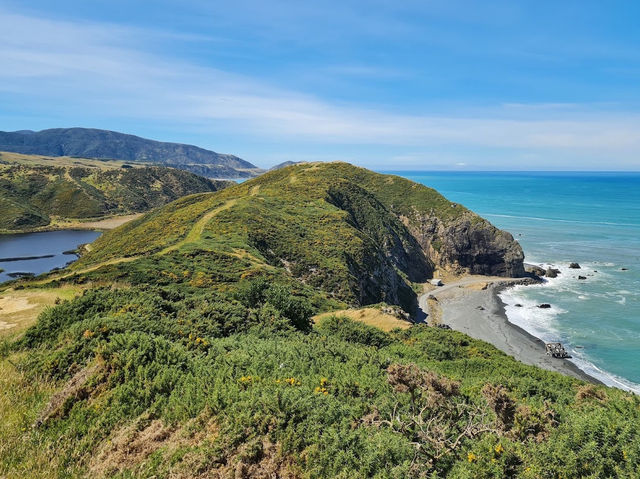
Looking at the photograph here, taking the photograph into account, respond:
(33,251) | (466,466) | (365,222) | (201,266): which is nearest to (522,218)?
(365,222)

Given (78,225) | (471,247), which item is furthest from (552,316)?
(78,225)

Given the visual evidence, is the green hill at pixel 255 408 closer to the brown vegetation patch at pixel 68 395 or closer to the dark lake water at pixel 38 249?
the brown vegetation patch at pixel 68 395

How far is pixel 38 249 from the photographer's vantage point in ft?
326

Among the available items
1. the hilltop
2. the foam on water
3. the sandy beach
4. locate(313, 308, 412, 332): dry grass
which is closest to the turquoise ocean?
the foam on water

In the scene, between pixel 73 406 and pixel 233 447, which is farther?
pixel 73 406

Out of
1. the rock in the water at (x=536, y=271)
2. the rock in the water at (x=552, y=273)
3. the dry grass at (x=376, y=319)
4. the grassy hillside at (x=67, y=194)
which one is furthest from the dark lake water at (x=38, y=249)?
the rock in the water at (x=552, y=273)

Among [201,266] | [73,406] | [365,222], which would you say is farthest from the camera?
[365,222]

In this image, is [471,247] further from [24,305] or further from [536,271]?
[24,305]

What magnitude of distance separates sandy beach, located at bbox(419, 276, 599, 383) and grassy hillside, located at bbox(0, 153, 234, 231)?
142 metres

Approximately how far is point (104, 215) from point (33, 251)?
5054 centimetres

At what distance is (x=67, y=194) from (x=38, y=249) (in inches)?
2424

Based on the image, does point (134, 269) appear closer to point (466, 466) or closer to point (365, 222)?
point (466, 466)

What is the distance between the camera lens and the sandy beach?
140 ft

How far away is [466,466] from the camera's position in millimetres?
6375
